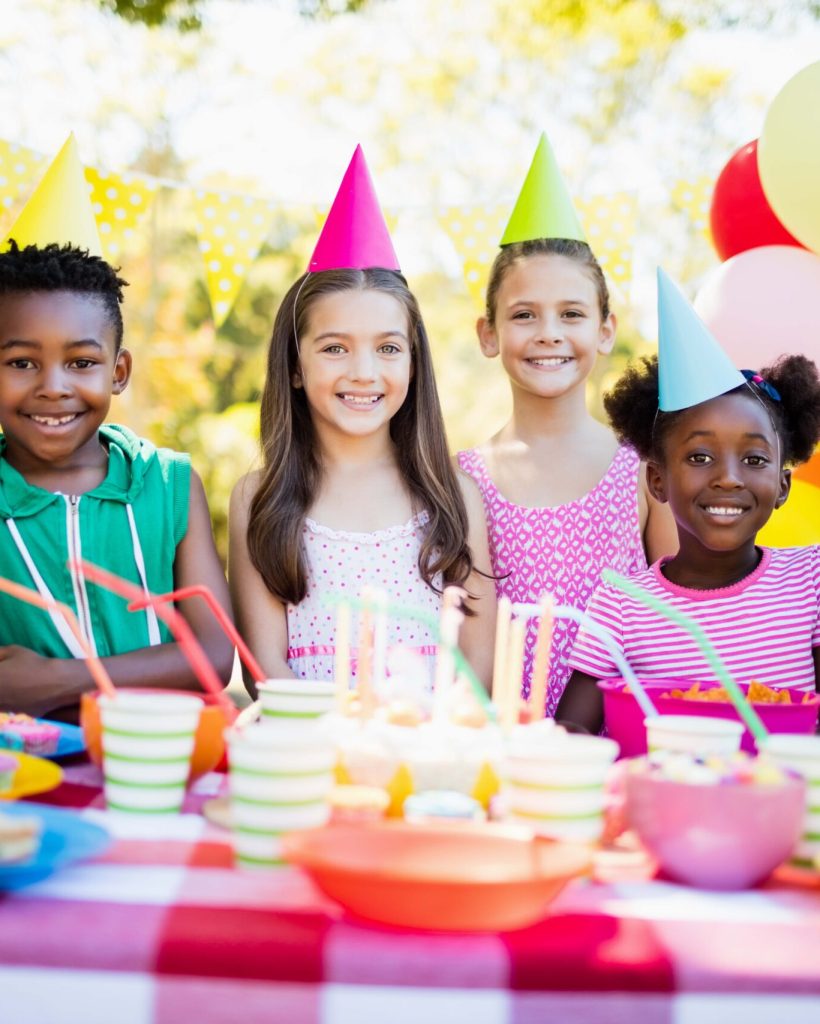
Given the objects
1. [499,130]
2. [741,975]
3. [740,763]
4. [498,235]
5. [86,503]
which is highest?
[499,130]

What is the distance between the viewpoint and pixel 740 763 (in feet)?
3.46

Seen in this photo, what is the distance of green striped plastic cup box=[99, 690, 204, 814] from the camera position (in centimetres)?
115

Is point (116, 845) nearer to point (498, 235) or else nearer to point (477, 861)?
point (477, 861)

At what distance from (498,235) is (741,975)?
2658 millimetres

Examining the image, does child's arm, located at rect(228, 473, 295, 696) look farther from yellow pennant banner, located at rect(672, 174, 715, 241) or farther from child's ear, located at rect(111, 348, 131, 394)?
yellow pennant banner, located at rect(672, 174, 715, 241)

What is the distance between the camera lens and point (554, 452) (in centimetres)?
265

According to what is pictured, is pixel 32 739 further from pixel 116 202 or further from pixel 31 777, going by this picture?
pixel 116 202

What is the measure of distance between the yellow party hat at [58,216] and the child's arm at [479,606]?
931 millimetres

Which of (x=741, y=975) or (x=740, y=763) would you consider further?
(x=740, y=763)

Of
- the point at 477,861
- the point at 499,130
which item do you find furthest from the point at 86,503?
the point at 499,130

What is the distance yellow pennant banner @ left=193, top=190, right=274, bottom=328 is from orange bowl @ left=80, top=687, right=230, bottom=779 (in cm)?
221

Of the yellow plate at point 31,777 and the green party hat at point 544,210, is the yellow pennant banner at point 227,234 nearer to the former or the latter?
the green party hat at point 544,210

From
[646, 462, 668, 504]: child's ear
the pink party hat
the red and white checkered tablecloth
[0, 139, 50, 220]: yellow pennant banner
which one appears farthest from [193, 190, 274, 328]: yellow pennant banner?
the red and white checkered tablecloth

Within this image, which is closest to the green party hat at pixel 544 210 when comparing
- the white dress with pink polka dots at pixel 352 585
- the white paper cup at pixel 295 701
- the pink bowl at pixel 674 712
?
the white dress with pink polka dots at pixel 352 585
